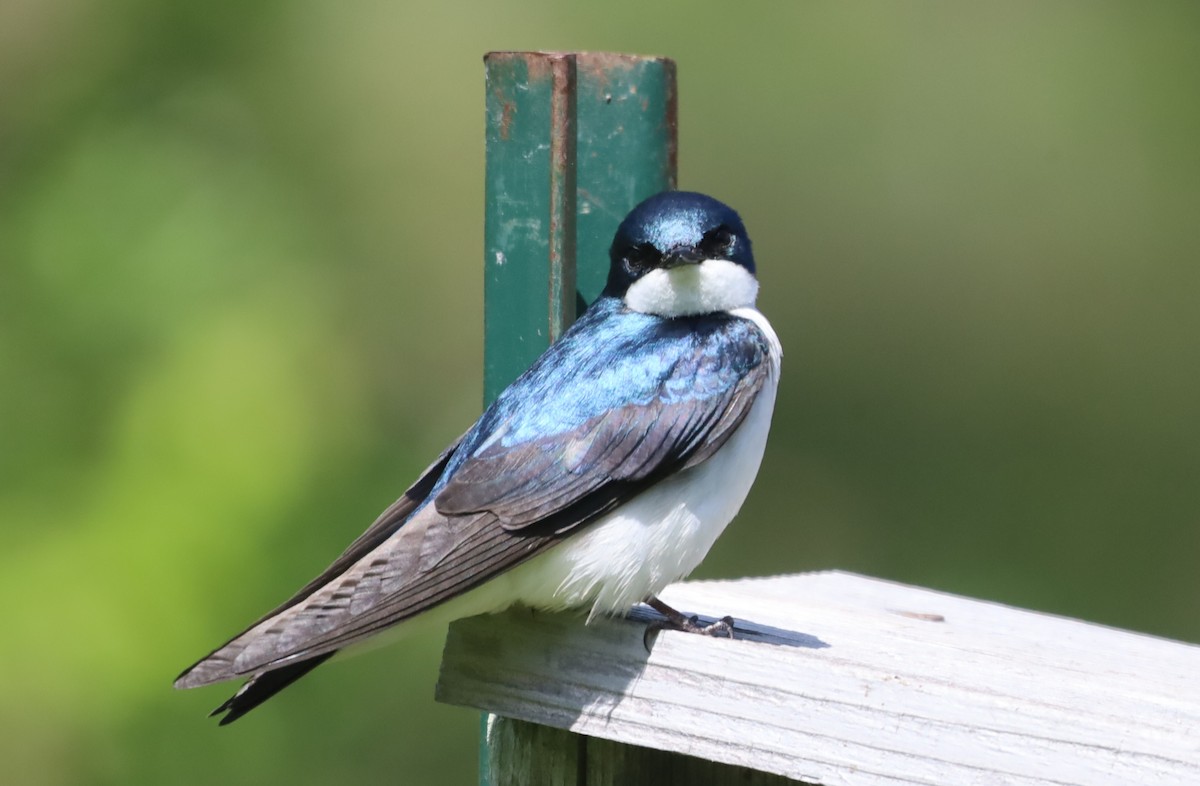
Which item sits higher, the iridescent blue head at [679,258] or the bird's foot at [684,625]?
the iridescent blue head at [679,258]

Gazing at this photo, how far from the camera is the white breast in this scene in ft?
7.10

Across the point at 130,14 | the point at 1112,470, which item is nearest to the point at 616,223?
the point at 130,14

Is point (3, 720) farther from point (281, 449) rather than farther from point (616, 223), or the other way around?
point (616, 223)

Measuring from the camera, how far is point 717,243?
262 cm

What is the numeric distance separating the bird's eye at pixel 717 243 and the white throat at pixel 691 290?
0.01 m

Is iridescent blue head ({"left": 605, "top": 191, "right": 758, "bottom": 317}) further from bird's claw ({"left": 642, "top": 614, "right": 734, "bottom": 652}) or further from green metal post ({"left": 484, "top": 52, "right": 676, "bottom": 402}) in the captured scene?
bird's claw ({"left": 642, "top": 614, "right": 734, "bottom": 652})

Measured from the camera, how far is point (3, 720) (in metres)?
3.42

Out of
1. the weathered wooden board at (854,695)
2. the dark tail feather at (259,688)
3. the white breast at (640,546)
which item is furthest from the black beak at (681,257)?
the dark tail feather at (259,688)

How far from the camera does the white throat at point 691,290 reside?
252cm

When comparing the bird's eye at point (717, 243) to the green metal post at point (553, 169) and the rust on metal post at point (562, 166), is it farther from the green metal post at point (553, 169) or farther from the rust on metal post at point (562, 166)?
the rust on metal post at point (562, 166)

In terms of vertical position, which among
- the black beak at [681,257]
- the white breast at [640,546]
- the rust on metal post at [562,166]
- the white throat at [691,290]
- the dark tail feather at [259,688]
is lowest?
the dark tail feather at [259,688]

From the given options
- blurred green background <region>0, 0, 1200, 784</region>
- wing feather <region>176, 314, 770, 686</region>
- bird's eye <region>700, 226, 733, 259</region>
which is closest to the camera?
wing feather <region>176, 314, 770, 686</region>

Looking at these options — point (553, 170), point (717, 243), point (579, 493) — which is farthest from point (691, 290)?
point (579, 493)

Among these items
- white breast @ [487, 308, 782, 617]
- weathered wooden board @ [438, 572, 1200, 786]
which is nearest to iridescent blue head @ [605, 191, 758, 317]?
white breast @ [487, 308, 782, 617]
